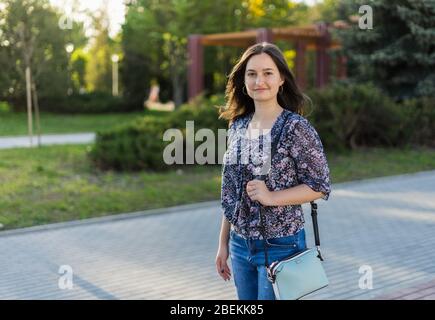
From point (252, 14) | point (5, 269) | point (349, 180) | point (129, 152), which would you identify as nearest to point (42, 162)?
point (129, 152)

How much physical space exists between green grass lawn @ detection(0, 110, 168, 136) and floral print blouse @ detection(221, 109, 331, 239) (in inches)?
617

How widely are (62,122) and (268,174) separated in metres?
24.7

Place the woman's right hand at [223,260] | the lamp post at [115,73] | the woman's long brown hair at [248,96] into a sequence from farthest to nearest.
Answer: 1. the lamp post at [115,73]
2. the woman's right hand at [223,260]
3. the woman's long brown hair at [248,96]

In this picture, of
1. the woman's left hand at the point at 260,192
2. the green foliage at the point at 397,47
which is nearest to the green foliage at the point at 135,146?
the green foliage at the point at 397,47

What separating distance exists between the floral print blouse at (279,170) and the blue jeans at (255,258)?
0.04m

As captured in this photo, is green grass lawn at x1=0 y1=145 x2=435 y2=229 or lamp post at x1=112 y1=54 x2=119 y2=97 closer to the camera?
green grass lawn at x1=0 y1=145 x2=435 y2=229

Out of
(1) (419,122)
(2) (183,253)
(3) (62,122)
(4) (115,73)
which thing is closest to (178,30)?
(4) (115,73)

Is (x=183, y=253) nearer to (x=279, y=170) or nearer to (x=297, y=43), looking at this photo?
(x=279, y=170)

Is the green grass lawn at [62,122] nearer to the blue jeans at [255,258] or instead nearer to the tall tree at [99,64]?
the tall tree at [99,64]

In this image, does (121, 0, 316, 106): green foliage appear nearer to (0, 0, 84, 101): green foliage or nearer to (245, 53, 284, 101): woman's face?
(0, 0, 84, 101): green foliage

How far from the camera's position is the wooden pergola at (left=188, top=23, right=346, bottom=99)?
72.1ft

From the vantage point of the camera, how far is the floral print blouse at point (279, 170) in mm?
2826

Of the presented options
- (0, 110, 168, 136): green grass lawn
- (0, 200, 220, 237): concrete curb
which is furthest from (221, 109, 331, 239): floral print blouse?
(0, 110, 168, 136): green grass lawn
